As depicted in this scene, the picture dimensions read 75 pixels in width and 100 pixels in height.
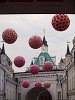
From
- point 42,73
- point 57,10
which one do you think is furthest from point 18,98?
point 57,10

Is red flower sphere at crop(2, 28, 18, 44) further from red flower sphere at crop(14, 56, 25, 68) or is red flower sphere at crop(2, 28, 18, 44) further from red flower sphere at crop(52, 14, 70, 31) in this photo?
red flower sphere at crop(14, 56, 25, 68)

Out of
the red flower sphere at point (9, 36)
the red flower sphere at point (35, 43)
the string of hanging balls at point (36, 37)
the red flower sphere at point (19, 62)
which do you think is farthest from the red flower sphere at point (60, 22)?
the red flower sphere at point (19, 62)

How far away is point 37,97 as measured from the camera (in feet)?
208

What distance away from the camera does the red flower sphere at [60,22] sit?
874cm

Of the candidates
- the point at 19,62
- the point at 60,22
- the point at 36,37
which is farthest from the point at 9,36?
the point at 19,62

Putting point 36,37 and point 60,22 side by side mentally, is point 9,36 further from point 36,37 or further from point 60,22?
point 60,22

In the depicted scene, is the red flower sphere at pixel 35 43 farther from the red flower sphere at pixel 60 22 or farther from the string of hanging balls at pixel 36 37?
the red flower sphere at pixel 60 22

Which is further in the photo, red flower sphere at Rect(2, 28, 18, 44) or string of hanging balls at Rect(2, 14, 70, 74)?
red flower sphere at Rect(2, 28, 18, 44)

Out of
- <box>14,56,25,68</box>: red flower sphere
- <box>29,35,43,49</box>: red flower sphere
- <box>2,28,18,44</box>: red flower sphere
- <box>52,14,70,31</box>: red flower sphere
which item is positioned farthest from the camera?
<box>14,56,25,68</box>: red flower sphere

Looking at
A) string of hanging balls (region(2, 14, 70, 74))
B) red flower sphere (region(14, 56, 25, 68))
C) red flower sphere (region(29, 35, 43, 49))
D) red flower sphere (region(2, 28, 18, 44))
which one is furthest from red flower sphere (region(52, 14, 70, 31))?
red flower sphere (region(14, 56, 25, 68))

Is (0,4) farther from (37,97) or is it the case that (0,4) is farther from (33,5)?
(37,97)

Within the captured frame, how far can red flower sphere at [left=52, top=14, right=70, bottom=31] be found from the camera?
8742mm

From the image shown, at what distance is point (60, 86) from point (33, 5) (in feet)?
136

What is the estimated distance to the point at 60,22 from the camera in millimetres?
8891
